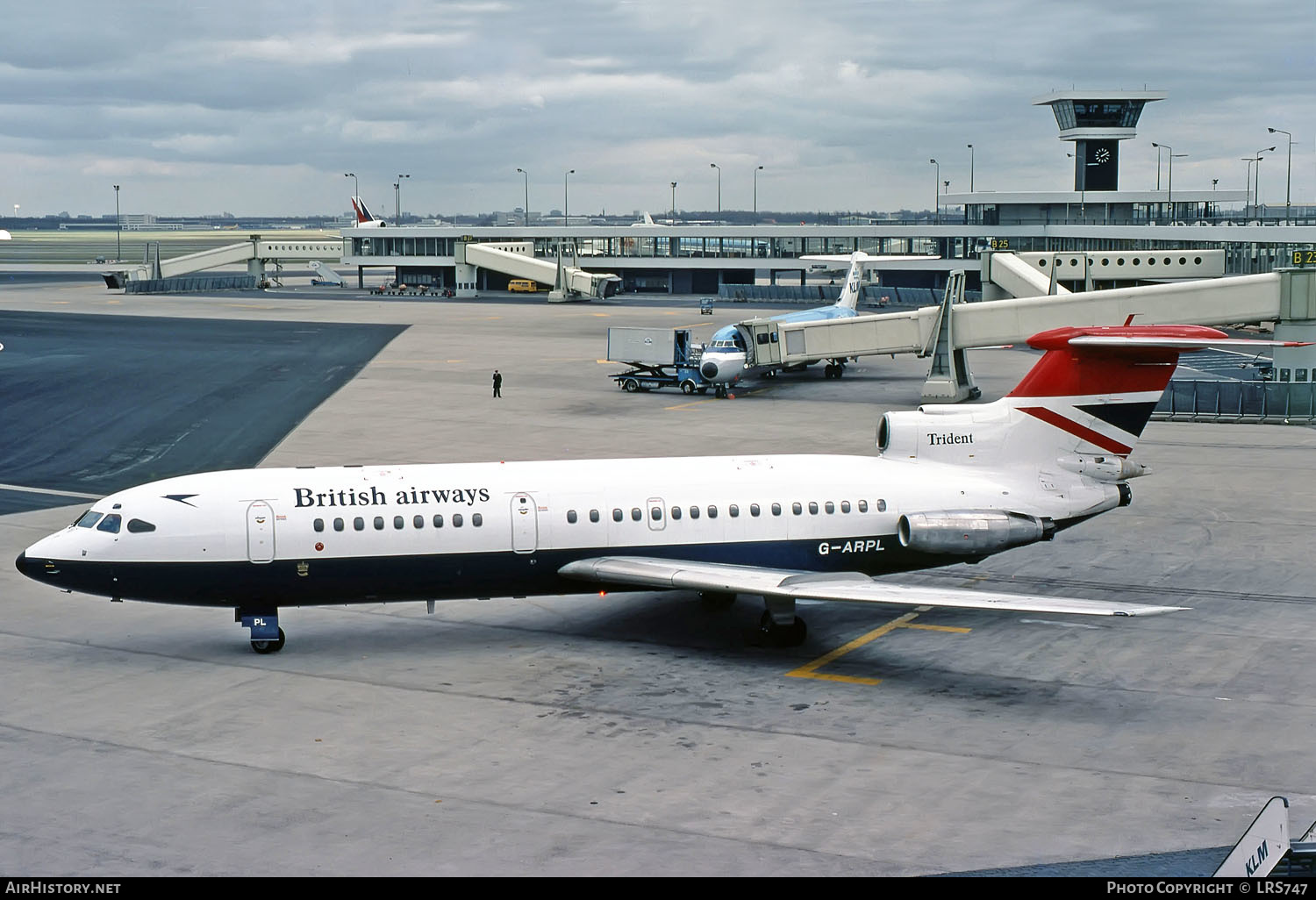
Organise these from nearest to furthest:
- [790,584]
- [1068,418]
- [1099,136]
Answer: [790,584], [1068,418], [1099,136]

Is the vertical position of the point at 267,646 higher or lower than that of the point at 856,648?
higher

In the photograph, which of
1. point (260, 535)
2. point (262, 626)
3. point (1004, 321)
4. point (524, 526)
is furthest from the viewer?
point (1004, 321)

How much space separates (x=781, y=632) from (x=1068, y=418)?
8.07 meters

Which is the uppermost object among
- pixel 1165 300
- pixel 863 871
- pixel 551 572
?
pixel 1165 300

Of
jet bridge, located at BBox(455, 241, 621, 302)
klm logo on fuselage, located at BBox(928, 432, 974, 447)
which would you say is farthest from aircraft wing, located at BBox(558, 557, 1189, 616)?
jet bridge, located at BBox(455, 241, 621, 302)

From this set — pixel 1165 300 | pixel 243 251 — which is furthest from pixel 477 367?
pixel 243 251

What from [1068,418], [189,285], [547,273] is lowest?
[1068,418]

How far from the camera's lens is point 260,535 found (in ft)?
85.0

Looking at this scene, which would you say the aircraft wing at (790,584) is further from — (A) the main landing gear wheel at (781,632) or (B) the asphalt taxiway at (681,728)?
(B) the asphalt taxiway at (681,728)

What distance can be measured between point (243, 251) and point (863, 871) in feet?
528

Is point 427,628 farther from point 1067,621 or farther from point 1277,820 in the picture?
point 1277,820

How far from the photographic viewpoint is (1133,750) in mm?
21234

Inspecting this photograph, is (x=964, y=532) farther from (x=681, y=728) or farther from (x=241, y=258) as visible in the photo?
(x=241, y=258)

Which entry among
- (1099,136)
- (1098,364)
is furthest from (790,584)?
(1099,136)
